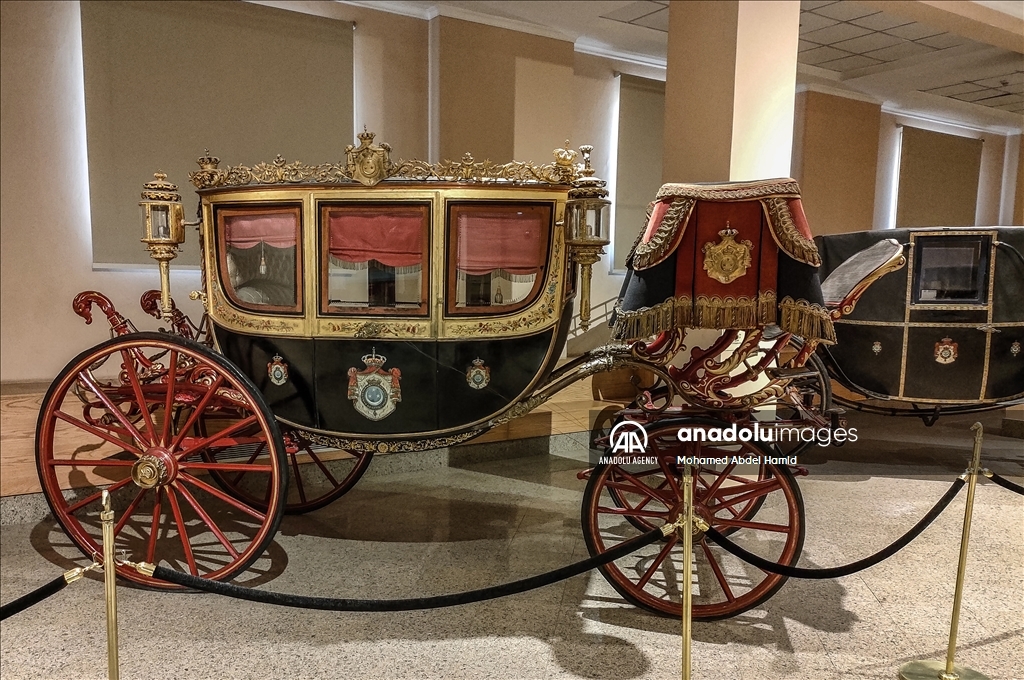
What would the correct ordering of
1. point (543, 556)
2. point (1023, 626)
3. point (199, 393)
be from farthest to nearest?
point (543, 556) < point (199, 393) < point (1023, 626)

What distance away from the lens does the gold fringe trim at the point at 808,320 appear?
205cm

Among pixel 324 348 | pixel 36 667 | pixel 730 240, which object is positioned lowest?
pixel 36 667

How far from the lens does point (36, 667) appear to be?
6.57ft

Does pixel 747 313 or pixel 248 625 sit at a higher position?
pixel 747 313

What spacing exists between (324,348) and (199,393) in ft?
1.83

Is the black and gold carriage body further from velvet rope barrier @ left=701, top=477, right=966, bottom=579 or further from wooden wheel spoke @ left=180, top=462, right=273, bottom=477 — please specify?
velvet rope barrier @ left=701, top=477, right=966, bottom=579

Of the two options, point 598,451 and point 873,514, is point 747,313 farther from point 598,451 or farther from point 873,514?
point 873,514

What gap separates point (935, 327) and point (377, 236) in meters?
2.74

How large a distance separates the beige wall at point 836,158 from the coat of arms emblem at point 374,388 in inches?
79.0

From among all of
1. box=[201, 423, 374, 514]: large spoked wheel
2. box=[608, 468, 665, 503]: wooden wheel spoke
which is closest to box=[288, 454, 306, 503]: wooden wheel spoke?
box=[201, 423, 374, 514]: large spoked wheel

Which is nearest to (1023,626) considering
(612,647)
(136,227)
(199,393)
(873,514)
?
(873,514)

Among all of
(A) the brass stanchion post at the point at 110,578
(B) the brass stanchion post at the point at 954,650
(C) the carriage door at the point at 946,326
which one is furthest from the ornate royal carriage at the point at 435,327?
(C) the carriage door at the point at 946,326

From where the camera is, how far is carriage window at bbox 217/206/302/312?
2.41 m

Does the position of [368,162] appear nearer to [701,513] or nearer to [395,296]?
[395,296]
